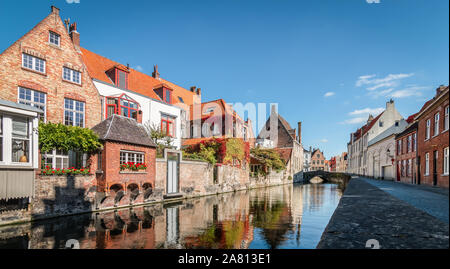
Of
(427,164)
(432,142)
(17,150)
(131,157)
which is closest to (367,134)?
(131,157)

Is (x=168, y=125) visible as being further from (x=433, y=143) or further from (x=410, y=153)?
(x=433, y=143)

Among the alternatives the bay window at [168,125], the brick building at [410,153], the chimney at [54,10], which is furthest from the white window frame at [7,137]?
the bay window at [168,125]

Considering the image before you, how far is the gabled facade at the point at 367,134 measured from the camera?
1638 inches

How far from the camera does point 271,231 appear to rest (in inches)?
369

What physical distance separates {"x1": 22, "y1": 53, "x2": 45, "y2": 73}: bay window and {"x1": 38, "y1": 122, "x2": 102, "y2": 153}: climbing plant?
163 inches

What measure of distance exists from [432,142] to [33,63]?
18.7 meters

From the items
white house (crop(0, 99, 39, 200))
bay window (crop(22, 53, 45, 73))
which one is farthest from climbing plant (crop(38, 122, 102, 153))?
bay window (crop(22, 53, 45, 73))

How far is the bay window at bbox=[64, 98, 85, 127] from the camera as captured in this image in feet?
52.5

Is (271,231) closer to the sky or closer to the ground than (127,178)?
closer to the ground

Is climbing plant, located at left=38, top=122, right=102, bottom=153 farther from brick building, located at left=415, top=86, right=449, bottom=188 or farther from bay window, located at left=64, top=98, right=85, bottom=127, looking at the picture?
brick building, located at left=415, top=86, right=449, bottom=188

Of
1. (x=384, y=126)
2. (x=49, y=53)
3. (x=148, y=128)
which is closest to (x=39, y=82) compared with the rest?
(x=49, y=53)

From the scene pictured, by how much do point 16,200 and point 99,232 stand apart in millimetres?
5016

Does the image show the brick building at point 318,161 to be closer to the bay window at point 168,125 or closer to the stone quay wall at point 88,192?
the stone quay wall at point 88,192

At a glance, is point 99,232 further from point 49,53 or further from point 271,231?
point 49,53
